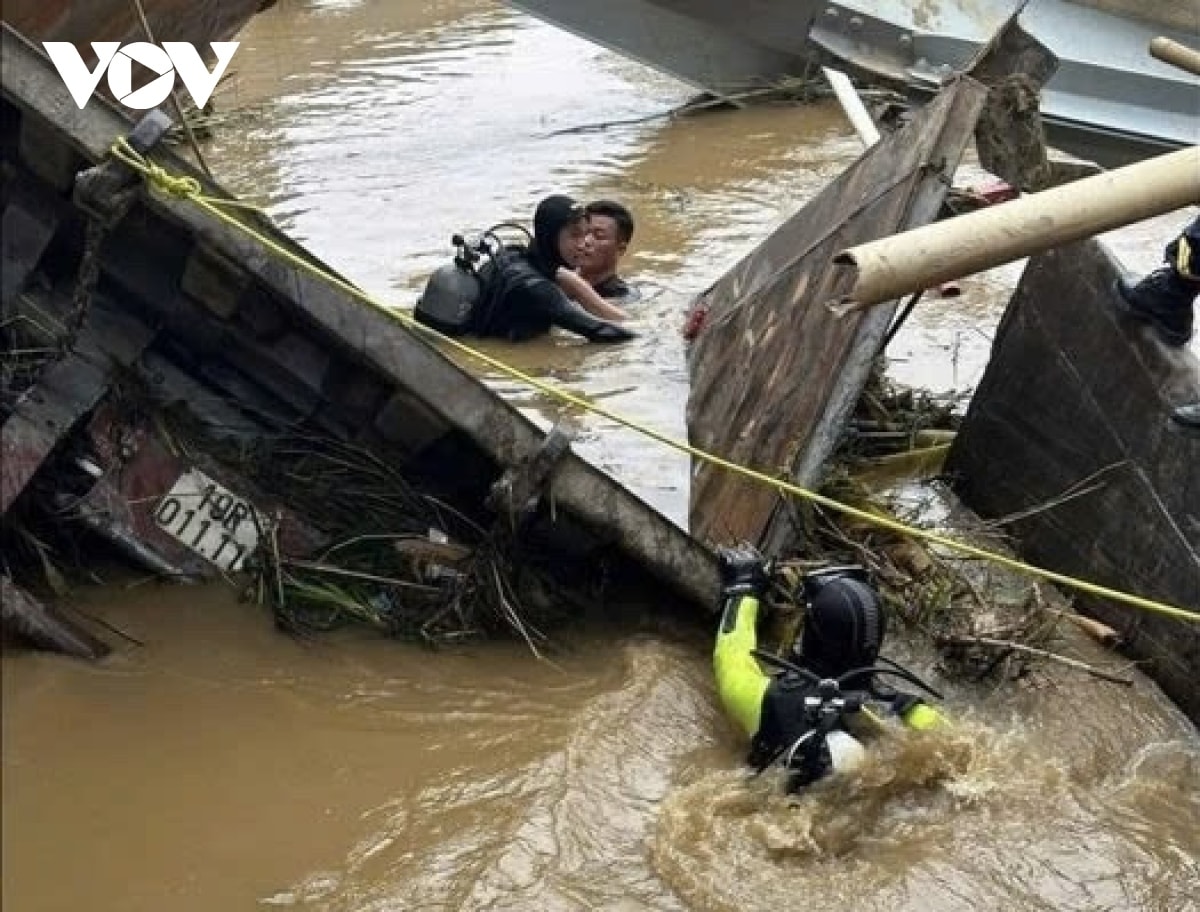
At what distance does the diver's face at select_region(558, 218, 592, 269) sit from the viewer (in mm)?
7637

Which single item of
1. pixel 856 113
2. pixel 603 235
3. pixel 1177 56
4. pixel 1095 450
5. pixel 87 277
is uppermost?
pixel 1177 56

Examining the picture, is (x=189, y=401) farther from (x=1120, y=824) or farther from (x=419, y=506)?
(x=1120, y=824)

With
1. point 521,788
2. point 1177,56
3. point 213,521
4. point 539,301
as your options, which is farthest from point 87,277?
point 1177,56

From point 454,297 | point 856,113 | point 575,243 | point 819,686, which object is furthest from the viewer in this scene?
point 856,113

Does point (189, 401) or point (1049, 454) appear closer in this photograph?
point (189, 401)

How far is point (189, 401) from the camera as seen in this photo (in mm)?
5043

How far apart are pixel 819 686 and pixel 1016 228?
1195 millimetres

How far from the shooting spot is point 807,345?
17.5ft

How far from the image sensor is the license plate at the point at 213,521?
4.84 m

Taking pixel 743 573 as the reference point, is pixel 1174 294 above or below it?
above

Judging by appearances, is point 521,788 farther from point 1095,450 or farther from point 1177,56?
point 1177,56

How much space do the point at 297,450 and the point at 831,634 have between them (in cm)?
174

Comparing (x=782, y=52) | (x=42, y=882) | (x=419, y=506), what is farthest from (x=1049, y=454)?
(x=782, y=52)

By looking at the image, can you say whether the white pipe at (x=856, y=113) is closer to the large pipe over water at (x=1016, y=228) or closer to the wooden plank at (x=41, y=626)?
the large pipe over water at (x=1016, y=228)
